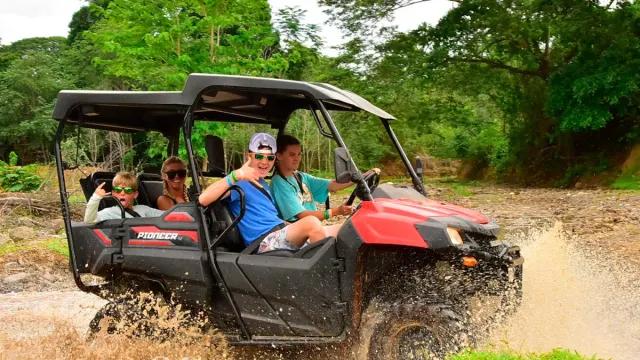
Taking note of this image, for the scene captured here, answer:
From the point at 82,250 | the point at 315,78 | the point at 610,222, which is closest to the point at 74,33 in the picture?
the point at 315,78

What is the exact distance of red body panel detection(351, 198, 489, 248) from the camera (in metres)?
4.60

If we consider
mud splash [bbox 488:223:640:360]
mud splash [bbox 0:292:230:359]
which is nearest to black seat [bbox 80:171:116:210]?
mud splash [bbox 0:292:230:359]

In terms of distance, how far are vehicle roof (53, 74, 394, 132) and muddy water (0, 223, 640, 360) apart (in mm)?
1654

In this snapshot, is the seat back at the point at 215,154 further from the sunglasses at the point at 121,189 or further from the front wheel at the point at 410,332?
the front wheel at the point at 410,332

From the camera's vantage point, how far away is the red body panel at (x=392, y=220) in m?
4.60

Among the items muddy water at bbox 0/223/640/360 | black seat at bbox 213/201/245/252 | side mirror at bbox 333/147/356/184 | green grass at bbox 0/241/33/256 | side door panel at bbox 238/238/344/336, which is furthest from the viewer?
green grass at bbox 0/241/33/256

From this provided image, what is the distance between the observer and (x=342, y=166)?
4684 millimetres

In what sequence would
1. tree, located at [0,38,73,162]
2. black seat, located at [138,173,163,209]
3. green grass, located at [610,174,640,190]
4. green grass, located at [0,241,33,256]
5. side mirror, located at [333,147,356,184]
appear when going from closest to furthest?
side mirror, located at [333,147,356,184] < black seat, located at [138,173,163,209] < green grass, located at [0,241,33,256] < green grass, located at [610,174,640,190] < tree, located at [0,38,73,162]

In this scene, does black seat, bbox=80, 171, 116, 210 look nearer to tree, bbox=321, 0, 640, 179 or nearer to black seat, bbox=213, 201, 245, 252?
black seat, bbox=213, 201, 245, 252

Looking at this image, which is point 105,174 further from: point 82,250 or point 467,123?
point 467,123

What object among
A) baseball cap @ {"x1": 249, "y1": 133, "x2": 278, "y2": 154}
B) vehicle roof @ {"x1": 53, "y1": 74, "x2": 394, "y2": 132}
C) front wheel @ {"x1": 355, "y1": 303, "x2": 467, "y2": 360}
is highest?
vehicle roof @ {"x1": 53, "y1": 74, "x2": 394, "y2": 132}

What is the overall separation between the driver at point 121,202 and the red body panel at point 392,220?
7.23 ft

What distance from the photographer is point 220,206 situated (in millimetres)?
5453

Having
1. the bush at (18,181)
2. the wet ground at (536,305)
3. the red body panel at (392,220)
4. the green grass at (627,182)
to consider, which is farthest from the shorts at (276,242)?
the bush at (18,181)
